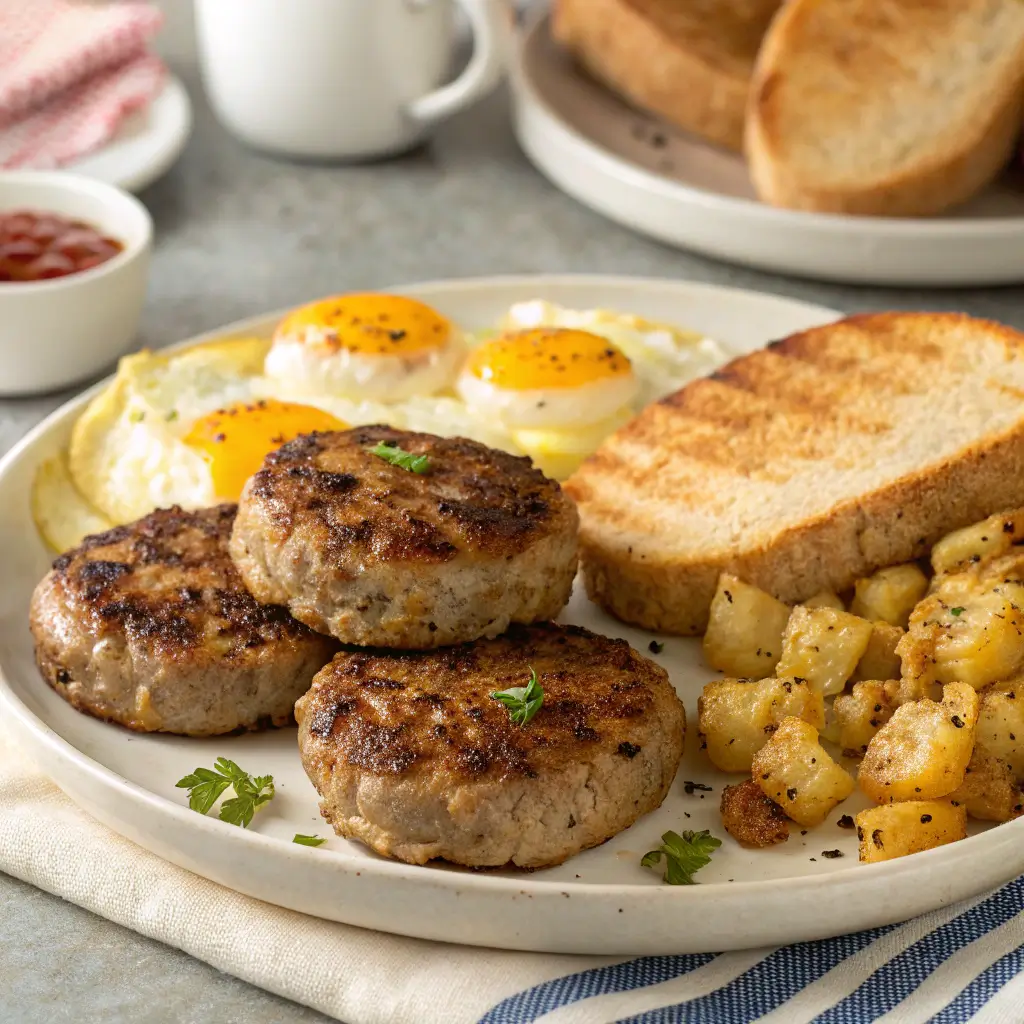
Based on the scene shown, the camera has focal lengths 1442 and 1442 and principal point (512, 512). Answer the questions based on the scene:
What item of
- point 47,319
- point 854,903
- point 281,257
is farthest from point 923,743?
point 281,257

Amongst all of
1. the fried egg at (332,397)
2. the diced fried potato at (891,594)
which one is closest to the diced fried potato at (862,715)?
the diced fried potato at (891,594)

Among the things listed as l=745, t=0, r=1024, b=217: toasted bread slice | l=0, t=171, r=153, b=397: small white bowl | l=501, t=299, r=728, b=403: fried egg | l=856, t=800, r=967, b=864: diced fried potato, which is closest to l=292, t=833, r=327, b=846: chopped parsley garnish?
l=856, t=800, r=967, b=864: diced fried potato

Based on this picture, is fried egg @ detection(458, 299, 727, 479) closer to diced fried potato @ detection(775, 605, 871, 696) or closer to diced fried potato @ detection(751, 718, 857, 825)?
diced fried potato @ detection(775, 605, 871, 696)

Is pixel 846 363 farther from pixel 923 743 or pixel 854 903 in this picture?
pixel 854 903

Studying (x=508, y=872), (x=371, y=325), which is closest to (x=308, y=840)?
(x=508, y=872)

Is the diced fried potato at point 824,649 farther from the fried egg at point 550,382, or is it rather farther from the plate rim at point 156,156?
the plate rim at point 156,156
